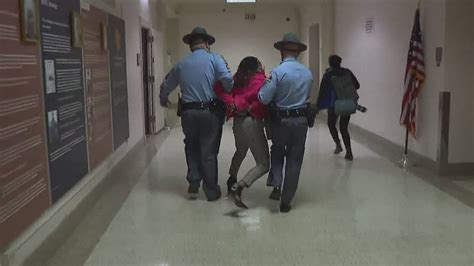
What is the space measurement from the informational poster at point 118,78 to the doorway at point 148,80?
237 cm

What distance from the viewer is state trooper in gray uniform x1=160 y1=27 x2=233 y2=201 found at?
4992mm

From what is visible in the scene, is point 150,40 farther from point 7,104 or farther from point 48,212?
point 7,104

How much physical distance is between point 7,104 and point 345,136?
505cm

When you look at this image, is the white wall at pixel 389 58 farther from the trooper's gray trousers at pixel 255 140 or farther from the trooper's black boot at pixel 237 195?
the trooper's black boot at pixel 237 195

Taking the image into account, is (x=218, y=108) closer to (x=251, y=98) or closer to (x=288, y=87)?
(x=251, y=98)

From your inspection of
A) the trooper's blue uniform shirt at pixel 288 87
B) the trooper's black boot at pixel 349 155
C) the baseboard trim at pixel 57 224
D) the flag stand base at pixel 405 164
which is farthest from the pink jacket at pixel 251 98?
the trooper's black boot at pixel 349 155

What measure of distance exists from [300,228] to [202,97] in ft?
5.17

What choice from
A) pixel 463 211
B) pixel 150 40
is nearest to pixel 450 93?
pixel 463 211

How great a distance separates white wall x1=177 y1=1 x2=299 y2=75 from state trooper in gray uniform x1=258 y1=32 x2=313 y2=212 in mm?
11394

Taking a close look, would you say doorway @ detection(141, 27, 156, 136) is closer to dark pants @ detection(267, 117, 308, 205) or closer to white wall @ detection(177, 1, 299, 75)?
dark pants @ detection(267, 117, 308, 205)

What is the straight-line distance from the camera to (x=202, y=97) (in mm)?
5016

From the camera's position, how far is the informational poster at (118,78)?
6.16m

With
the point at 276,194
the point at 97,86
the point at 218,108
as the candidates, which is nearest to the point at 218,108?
the point at 218,108

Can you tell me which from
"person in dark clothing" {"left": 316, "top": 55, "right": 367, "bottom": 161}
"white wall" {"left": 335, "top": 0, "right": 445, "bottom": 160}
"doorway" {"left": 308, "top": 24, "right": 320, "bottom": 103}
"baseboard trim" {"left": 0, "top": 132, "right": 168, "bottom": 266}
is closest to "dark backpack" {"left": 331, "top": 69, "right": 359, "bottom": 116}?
"person in dark clothing" {"left": 316, "top": 55, "right": 367, "bottom": 161}
